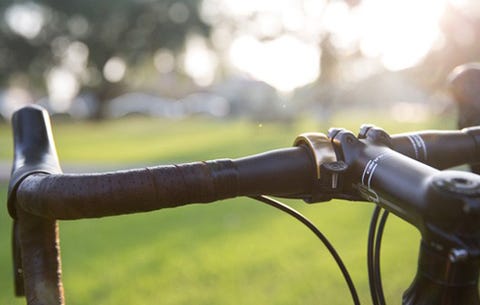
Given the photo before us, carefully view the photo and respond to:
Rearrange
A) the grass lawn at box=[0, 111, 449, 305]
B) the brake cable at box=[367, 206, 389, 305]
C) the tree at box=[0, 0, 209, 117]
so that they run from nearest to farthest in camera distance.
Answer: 1. the brake cable at box=[367, 206, 389, 305]
2. the grass lawn at box=[0, 111, 449, 305]
3. the tree at box=[0, 0, 209, 117]

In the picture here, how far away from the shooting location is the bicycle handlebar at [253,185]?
871 millimetres

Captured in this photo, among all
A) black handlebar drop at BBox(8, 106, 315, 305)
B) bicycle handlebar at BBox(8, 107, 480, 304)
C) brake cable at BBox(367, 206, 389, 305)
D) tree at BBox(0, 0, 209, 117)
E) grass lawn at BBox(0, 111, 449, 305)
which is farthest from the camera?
tree at BBox(0, 0, 209, 117)

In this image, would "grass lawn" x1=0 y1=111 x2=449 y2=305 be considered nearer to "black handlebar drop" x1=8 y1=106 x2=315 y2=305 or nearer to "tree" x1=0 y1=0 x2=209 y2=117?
"black handlebar drop" x1=8 y1=106 x2=315 y2=305

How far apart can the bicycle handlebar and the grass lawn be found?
184cm

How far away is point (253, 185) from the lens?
1.07 metres

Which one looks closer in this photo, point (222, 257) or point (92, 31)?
point (222, 257)

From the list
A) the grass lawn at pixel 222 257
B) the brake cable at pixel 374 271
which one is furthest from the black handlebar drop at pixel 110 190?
the grass lawn at pixel 222 257

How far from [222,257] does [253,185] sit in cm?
443

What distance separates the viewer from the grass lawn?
4.30 m

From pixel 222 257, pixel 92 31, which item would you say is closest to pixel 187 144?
pixel 222 257

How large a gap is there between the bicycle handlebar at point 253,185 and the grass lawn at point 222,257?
6.04 feet

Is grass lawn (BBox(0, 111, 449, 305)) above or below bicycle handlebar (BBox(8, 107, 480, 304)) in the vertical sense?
below

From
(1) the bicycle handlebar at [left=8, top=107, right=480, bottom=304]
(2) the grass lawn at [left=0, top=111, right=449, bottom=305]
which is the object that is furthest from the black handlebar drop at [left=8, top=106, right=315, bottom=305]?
(2) the grass lawn at [left=0, top=111, right=449, bottom=305]

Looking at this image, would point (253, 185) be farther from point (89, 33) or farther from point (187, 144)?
point (89, 33)
